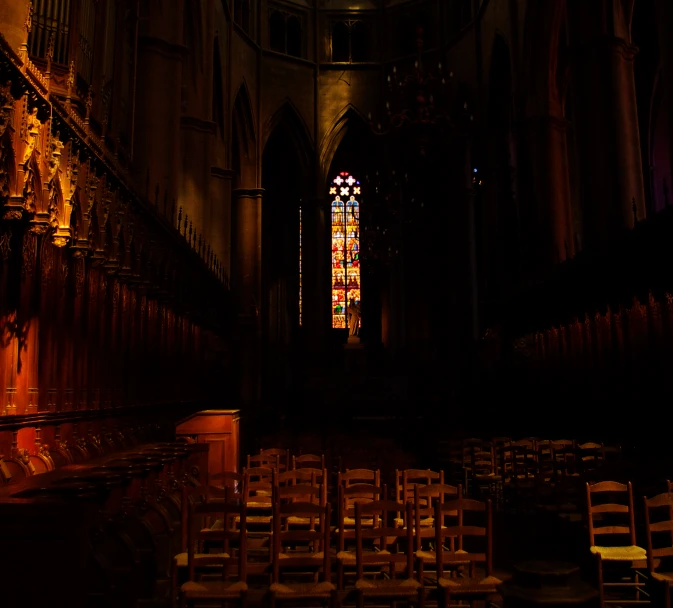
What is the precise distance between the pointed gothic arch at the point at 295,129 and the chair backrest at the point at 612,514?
70.5 feet

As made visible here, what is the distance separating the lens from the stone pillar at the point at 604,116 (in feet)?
48.0

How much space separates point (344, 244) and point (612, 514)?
2512cm

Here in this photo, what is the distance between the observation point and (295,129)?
1104 inches

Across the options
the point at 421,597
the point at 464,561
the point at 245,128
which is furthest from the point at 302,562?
the point at 245,128

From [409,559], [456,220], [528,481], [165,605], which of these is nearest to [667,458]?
[528,481]

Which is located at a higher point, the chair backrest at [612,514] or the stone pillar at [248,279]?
the stone pillar at [248,279]

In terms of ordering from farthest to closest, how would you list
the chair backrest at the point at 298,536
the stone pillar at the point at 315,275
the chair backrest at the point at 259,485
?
1. the stone pillar at the point at 315,275
2. the chair backrest at the point at 259,485
3. the chair backrest at the point at 298,536

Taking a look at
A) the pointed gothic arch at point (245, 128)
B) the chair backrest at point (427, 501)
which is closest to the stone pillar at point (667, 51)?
the chair backrest at point (427, 501)

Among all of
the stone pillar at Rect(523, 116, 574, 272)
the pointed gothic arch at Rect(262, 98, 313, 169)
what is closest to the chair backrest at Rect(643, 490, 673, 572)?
the stone pillar at Rect(523, 116, 574, 272)

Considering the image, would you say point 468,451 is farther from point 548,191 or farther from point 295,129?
point 295,129

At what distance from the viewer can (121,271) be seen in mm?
9773

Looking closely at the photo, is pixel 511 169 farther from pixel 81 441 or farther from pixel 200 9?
pixel 81 441

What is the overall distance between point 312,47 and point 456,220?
859 centimetres

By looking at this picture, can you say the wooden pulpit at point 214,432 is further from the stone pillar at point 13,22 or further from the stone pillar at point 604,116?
the stone pillar at point 604,116
